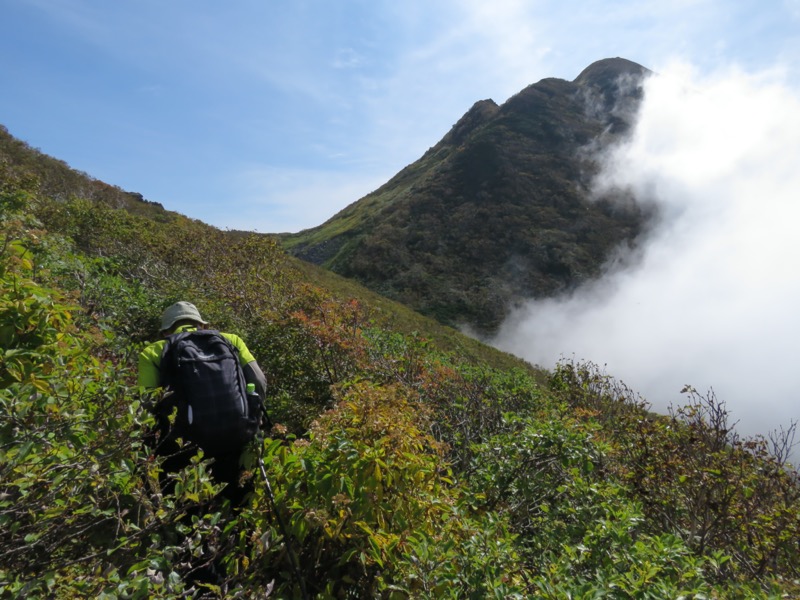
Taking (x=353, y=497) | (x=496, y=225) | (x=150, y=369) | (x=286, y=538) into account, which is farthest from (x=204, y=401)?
(x=496, y=225)

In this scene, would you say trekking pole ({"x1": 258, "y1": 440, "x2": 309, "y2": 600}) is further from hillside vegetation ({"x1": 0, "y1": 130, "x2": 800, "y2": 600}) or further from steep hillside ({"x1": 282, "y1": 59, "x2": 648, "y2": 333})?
steep hillside ({"x1": 282, "y1": 59, "x2": 648, "y2": 333})

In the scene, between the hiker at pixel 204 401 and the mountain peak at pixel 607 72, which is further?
the mountain peak at pixel 607 72

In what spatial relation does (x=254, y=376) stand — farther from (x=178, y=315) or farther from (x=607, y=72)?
(x=607, y=72)

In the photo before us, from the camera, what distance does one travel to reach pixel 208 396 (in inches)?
112

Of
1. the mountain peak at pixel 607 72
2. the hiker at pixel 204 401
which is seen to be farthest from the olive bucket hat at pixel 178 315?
the mountain peak at pixel 607 72

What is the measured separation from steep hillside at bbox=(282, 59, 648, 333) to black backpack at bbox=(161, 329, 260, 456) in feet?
128

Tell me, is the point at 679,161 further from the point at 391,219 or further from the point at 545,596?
the point at 545,596

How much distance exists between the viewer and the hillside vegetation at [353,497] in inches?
73.8

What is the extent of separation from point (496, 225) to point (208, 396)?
51266 millimetres

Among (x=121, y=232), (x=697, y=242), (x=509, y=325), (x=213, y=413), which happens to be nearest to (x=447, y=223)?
(x=509, y=325)

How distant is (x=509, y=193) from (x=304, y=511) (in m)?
55.9

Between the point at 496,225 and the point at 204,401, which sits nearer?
the point at 204,401

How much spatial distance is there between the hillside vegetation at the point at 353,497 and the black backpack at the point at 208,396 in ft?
0.63

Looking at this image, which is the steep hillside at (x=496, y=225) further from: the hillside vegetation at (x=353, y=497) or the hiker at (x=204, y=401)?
the hiker at (x=204, y=401)
